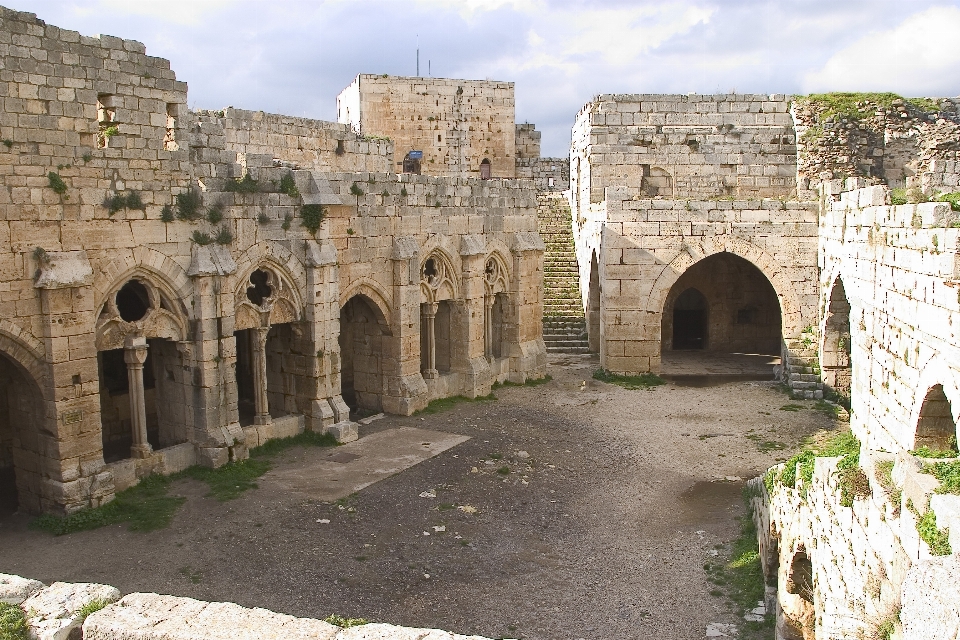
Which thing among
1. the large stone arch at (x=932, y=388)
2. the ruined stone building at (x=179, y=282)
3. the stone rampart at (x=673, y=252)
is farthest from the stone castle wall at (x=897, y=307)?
the ruined stone building at (x=179, y=282)

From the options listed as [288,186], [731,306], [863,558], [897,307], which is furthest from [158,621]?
[731,306]

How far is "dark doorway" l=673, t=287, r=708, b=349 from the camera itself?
26.4m

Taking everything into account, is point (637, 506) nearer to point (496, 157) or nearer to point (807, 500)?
point (807, 500)

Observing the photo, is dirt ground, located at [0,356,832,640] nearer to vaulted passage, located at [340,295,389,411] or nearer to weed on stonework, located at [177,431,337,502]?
weed on stonework, located at [177,431,337,502]

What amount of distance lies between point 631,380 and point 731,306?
653cm

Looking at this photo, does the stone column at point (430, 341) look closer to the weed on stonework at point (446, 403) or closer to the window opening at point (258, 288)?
the weed on stonework at point (446, 403)

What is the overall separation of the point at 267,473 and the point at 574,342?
1276cm

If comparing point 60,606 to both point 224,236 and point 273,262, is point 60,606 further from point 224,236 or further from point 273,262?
point 273,262

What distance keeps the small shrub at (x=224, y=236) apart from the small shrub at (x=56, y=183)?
2.50 metres

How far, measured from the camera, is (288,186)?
14672 millimetres

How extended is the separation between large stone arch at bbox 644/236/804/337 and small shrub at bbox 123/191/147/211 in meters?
12.8

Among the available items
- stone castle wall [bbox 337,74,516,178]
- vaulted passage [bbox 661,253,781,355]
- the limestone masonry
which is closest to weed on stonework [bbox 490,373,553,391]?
the limestone masonry

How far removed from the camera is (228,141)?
19.2 meters

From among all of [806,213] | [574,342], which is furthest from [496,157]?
[806,213]
